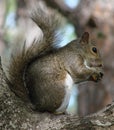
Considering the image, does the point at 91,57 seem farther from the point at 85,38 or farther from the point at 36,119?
the point at 36,119

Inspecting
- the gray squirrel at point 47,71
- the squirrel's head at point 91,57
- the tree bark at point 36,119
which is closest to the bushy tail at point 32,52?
the gray squirrel at point 47,71

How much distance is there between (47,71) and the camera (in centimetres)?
262

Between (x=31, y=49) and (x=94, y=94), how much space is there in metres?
2.79

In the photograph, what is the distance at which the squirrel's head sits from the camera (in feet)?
9.57

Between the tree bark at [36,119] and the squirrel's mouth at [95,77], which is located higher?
the squirrel's mouth at [95,77]

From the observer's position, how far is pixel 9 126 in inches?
81.7

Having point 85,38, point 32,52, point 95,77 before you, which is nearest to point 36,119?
point 32,52

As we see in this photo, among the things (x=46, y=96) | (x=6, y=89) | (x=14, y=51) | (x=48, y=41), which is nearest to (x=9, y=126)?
(x=6, y=89)

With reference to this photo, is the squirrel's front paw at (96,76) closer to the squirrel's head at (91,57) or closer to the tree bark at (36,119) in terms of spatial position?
the squirrel's head at (91,57)

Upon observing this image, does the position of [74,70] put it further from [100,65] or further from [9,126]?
[9,126]

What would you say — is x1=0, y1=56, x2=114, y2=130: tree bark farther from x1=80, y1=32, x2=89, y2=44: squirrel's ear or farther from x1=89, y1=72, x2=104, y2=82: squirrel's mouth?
x1=80, y1=32, x2=89, y2=44: squirrel's ear

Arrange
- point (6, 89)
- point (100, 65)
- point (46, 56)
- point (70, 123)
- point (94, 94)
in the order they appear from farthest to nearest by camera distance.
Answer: point (94, 94) → point (100, 65) → point (46, 56) → point (6, 89) → point (70, 123)

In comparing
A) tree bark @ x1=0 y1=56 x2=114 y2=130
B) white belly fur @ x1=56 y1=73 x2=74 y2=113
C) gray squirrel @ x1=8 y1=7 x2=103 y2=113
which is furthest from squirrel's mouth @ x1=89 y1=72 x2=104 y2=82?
tree bark @ x1=0 y1=56 x2=114 y2=130

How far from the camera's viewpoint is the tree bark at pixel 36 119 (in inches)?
79.6
